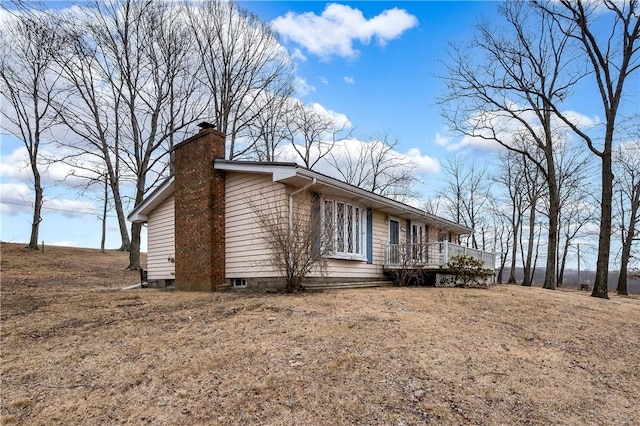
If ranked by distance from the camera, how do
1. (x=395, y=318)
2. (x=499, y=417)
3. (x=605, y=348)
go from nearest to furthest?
(x=499, y=417), (x=605, y=348), (x=395, y=318)

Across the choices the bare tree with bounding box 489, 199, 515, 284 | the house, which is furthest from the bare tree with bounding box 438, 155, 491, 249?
the house

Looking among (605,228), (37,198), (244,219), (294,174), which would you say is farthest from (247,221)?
(37,198)

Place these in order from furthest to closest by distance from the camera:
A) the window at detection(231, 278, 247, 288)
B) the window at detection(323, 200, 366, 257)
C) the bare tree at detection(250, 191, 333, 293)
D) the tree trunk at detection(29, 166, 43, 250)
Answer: the tree trunk at detection(29, 166, 43, 250)
the window at detection(231, 278, 247, 288)
the window at detection(323, 200, 366, 257)
the bare tree at detection(250, 191, 333, 293)

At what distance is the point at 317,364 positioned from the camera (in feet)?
15.5

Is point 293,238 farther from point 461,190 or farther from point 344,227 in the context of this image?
point 461,190

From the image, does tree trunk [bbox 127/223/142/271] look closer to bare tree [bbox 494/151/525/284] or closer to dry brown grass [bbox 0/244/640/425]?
dry brown grass [bbox 0/244/640/425]

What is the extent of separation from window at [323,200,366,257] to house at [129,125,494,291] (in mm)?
28

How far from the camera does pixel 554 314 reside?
27.0 ft

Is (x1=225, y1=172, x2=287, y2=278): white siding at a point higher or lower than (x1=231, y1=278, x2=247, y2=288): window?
higher

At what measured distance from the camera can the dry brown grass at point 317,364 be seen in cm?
388

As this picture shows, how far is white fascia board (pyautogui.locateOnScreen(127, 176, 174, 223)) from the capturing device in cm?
1282

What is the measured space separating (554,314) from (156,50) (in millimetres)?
21912

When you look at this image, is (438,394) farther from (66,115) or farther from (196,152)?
(66,115)

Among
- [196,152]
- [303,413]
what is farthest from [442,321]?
[196,152]
